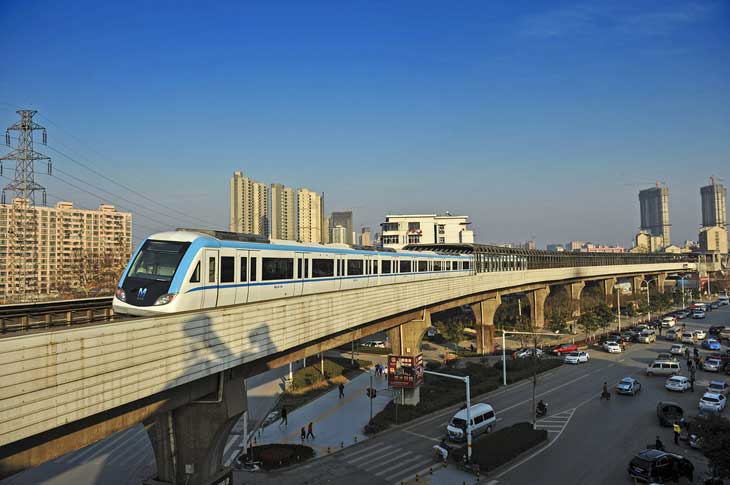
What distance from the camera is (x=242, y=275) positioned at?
18.5 metres

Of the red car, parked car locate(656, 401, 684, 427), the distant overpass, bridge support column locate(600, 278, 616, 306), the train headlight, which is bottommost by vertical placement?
the red car

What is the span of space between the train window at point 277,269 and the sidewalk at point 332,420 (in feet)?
A: 37.0

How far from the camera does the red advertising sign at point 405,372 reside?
3309cm

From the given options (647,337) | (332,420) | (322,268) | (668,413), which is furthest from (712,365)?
(322,268)

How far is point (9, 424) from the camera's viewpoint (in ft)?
29.3

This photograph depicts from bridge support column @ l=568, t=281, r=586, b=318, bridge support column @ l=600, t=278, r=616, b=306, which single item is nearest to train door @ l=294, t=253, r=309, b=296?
bridge support column @ l=568, t=281, r=586, b=318

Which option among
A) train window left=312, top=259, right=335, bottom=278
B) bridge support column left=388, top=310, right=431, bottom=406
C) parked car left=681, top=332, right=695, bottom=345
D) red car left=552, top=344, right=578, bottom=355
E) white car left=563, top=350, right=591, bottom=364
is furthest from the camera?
parked car left=681, top=332, right=695, bottom=345

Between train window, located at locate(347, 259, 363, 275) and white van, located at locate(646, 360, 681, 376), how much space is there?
29.6 m

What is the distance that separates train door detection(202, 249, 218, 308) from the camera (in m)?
16.2

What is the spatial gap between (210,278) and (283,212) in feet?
354

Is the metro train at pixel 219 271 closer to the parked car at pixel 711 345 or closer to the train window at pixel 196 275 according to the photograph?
the train window at pixel 196 275

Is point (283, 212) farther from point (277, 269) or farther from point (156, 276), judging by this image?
point (156, 276)

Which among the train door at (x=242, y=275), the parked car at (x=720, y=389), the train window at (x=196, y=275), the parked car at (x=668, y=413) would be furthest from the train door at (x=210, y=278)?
the parked car at (x=720, y=389)

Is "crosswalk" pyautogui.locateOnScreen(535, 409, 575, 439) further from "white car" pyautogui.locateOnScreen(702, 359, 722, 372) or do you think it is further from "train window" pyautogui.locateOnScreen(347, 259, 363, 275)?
"white car" pyautogui.locateOnScreen(702, 359, 722, 372)
